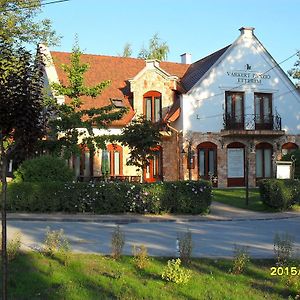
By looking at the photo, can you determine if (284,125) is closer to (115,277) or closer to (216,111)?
(216,111)

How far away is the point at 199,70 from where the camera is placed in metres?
34.0

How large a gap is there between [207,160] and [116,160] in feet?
20.0

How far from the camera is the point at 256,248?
36.2ft

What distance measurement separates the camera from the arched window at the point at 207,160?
32.2 m

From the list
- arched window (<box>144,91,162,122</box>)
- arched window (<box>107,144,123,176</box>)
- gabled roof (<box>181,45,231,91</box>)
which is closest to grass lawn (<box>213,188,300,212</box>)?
arched window (<box>107,144,123,176</box>)

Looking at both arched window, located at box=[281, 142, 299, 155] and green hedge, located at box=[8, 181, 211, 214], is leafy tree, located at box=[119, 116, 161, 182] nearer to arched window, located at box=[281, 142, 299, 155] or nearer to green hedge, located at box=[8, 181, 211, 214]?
green hedge, located at box=[8, 181, 211, 214]

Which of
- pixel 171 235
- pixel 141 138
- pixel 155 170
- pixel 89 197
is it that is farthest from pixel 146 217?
pixel 155 170

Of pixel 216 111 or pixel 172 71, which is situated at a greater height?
pixel 172 71

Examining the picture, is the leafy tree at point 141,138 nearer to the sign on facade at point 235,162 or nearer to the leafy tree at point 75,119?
the leafy tree at point 75,119

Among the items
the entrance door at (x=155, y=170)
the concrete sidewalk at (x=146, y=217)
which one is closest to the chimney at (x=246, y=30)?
the entrance door at (x=155, y=170)

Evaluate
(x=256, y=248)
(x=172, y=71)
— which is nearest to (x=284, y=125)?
(x=172, y=71)

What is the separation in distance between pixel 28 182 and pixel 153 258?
10858mm

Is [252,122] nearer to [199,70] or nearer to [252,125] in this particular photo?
[252,125]

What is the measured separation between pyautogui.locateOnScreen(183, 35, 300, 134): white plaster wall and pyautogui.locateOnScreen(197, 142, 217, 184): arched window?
3.74 ft
